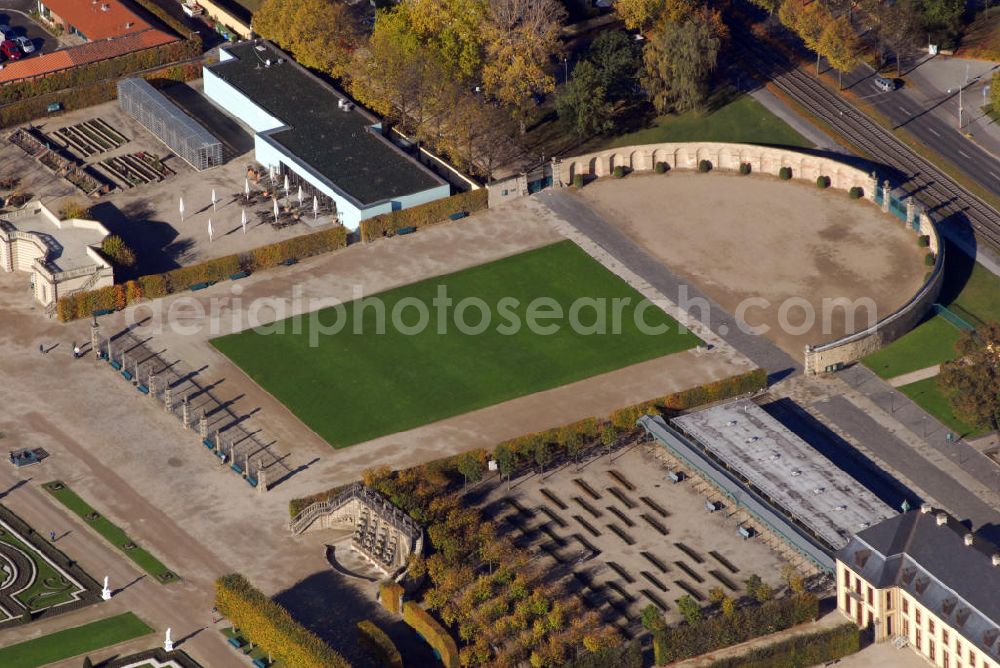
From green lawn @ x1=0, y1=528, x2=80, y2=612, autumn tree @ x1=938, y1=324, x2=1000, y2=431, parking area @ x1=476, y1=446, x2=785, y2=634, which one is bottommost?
green lawn @ x1=0, y1=528, x2=80, y2=612

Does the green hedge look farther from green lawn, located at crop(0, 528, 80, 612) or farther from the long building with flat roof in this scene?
the long building with flat roof

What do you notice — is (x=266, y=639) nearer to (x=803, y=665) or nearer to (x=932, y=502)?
(x=803, y=665)

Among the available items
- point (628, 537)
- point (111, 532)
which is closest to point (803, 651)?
point (628, 537)

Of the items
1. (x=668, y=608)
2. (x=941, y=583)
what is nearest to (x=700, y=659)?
(x=668, y=608)

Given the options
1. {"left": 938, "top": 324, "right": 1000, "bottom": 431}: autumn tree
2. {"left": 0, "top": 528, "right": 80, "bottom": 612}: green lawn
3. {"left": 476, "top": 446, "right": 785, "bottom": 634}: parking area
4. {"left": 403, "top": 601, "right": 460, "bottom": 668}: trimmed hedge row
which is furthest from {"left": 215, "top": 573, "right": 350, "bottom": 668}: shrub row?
{"left": 938, "top": 324, "right": 1000, "bottom": 431}: autumn tree

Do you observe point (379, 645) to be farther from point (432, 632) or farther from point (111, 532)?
point (111, 532)

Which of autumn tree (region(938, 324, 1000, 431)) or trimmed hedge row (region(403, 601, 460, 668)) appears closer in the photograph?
trimmed hedge row (region(403, 601, 460, 668))
